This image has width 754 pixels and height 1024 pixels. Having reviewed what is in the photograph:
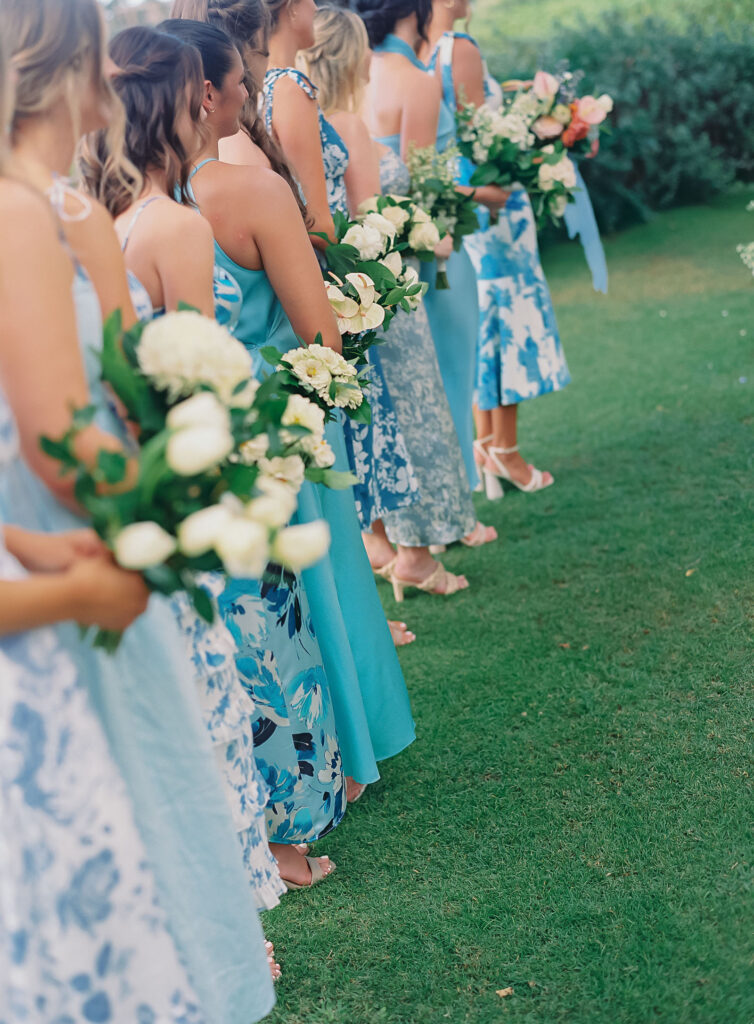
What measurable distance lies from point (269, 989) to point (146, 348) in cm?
113

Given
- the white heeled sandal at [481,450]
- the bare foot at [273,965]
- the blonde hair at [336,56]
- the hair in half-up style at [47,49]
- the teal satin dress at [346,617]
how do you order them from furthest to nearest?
the white heeled sandal at [481,450]
the blonde hair at [336,56]
the teal satin dress at [346,617]
the bare foot at [273,965]
the hair in half-up style at [47,49]

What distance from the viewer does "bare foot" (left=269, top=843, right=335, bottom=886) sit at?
2.94 m

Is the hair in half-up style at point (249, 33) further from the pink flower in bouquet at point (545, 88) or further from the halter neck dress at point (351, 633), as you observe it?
the pink flower in bouquet at point (545, 88)

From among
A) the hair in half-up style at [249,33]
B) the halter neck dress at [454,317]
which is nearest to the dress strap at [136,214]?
the hair in half-up style at [249,33]

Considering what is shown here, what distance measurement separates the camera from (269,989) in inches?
72.1

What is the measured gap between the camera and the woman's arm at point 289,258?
8.36 feet

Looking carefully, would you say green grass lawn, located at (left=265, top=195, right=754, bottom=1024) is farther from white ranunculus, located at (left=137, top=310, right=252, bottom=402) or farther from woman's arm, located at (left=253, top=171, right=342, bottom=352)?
white ranunculus, located at (left=137, top=310, right=252, bottom=402)

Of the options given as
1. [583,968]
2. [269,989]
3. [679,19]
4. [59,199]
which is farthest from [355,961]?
[679,19]

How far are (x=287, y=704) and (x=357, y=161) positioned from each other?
209cm

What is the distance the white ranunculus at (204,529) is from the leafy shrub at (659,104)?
11.7 metres

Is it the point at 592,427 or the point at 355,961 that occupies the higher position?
the point at 355,961

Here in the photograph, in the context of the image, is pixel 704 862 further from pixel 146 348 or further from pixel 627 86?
pixel 627 86

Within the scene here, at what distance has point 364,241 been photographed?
3201 millimetres

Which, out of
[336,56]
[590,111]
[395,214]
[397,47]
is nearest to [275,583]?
[395,214]
